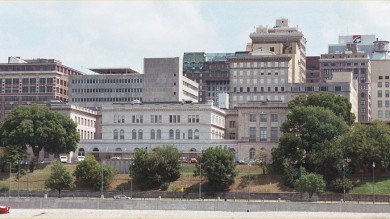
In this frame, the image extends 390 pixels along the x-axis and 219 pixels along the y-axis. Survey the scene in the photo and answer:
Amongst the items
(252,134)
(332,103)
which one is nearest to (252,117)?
(252,134)

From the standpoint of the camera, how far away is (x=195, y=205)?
389 ft

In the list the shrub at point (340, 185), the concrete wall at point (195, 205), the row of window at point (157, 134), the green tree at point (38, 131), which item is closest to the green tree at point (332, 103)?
the shrub at point (340, 185)

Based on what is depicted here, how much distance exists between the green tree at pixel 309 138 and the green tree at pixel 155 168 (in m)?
19.0

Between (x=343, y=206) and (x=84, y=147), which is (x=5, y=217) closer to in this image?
(x=343, y=206)

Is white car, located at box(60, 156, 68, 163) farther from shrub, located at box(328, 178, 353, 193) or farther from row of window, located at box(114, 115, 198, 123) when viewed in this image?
shrub, located at box(328, 178, 353, 193)

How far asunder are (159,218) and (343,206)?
24.9 m

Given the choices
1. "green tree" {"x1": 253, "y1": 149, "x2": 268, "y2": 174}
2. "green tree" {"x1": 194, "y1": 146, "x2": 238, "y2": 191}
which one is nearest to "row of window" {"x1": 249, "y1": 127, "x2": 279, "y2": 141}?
"green tree" {"x1": 253, "y1": 149, "x2": 268, "y2": 174}

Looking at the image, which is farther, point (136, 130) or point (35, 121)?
point (136, 130)

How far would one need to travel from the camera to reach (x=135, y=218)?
108812 millimetres

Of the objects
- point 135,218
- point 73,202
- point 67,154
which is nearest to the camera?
point 135,218

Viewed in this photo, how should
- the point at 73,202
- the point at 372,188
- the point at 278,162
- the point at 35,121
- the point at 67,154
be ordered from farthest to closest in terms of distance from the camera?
1. the point at 67,154
2. the point at 35,121
3. the point at 278,162
4. the point at 372,188
5. the point at 73,202

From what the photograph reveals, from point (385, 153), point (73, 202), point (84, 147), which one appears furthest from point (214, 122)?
point (73, 202)

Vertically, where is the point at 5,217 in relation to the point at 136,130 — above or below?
below

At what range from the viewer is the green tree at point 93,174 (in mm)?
155125
